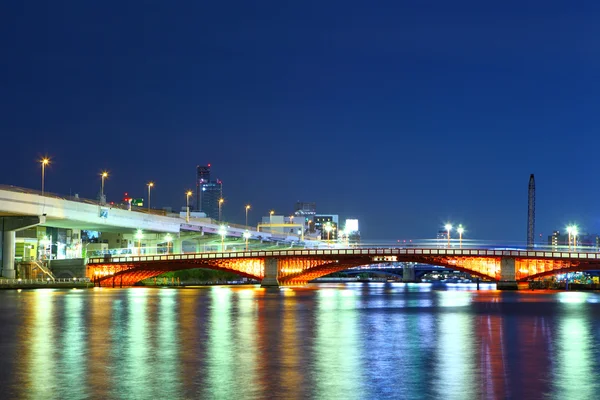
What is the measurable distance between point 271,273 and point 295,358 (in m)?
111

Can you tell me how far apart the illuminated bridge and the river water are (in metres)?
81.8

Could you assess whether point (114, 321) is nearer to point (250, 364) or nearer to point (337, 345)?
point (337, 345)

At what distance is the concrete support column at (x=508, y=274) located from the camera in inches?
5305

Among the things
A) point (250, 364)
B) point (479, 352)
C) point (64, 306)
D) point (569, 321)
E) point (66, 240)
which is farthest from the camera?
point (66, 240)

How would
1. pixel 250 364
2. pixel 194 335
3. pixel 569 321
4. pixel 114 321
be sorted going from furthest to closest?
pixel 569 321 → pixel 114 321 → pixel 194 335 → pixel 250 364

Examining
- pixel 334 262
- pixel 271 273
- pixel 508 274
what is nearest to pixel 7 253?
pixel 271 273

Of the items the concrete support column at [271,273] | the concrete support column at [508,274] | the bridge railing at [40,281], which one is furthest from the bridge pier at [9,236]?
the concrete support column at [508,274]

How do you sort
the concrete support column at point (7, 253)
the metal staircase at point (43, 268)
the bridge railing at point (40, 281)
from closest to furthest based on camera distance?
the bridge railing at point (40, 281)
the concrete support column at point (7, 253)
the metal staircase at point (43, 268)

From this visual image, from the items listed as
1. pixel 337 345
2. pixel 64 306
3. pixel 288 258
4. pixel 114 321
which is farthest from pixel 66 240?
pixel 337 345

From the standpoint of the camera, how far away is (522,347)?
35.8 metres

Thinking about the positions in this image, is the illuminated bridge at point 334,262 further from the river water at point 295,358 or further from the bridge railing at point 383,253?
the river water at point 295,358

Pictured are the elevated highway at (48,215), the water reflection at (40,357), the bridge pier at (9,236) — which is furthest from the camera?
the bridge pier at (9,236)

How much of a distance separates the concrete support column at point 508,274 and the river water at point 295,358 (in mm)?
83017

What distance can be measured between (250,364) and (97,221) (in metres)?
116
